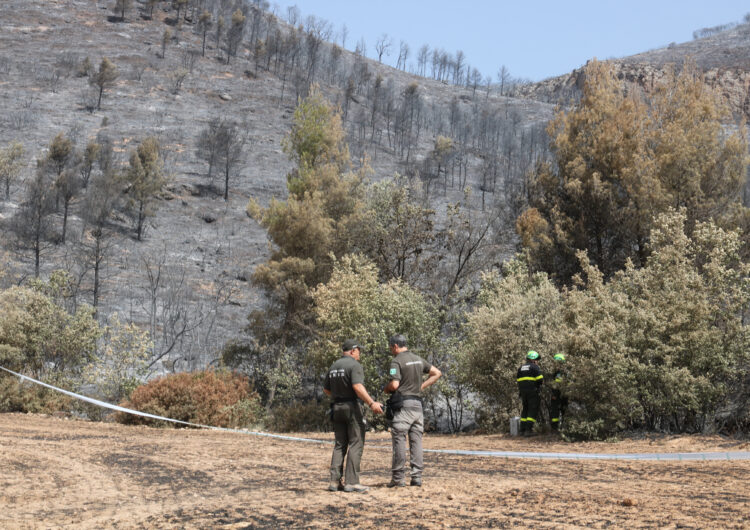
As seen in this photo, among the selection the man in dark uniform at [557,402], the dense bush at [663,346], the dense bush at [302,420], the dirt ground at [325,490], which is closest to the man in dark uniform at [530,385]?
the man in dark uniform at [557,402]

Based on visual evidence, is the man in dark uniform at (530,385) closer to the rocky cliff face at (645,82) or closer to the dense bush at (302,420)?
the dense bush at (302,420)

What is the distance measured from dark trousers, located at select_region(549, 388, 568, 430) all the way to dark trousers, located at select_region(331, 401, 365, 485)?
344 inches

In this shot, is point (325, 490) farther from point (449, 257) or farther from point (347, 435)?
point (449, 257)

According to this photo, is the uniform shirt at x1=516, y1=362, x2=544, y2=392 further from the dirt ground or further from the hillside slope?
the hillside slope

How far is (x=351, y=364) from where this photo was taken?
7336 mm

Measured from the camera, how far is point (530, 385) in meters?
14.2

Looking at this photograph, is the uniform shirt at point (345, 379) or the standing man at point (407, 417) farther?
the standing man at point (407, 417)

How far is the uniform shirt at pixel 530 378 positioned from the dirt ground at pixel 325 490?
218cm

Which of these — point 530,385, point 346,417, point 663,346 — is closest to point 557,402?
A: point 530,385

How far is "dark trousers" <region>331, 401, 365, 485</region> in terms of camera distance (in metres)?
7.20

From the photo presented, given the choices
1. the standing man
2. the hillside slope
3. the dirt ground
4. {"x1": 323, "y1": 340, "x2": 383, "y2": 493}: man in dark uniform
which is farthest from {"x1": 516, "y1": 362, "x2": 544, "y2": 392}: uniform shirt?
the hillside slope

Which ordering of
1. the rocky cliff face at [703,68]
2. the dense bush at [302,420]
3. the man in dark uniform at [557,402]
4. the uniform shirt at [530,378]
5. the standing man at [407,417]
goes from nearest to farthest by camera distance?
the standing man at [407,417] → the uniform shirt at [530,378] → the man in dark uniform at [557,402] → the dense bush at [302,420] → the rocky cliff face at [703,68]

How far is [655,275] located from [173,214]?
5471 centimetres

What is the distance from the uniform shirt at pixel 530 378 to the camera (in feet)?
46.7
